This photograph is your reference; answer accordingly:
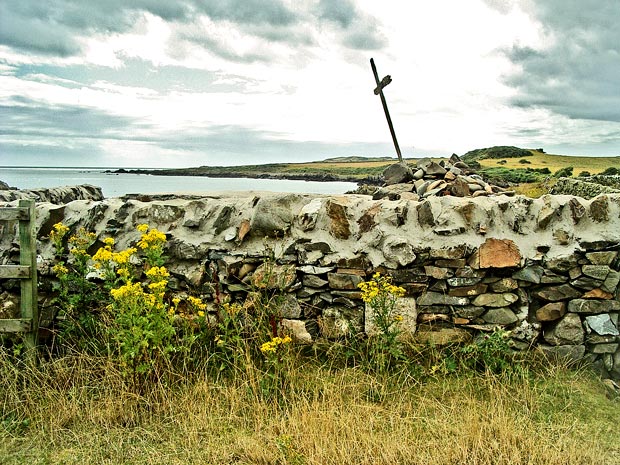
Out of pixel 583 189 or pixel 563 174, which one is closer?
pixel 583 189

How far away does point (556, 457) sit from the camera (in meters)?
3.37

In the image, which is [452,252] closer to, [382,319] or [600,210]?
[382,319]

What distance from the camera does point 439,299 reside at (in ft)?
16.5

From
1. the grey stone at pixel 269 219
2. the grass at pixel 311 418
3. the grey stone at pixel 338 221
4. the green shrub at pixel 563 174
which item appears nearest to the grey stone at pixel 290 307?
the grass at pixel 311 418

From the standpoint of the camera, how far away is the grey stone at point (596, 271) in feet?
16.1

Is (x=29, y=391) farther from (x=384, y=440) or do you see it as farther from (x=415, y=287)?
(x=415, y=287)

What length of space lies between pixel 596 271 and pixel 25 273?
5432 mm

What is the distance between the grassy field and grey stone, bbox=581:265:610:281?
69.2 feet

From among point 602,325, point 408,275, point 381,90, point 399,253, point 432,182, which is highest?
point 381,90

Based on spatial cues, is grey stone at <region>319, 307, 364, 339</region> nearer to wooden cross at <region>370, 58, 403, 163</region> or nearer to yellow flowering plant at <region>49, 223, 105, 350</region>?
yellow flowering plant at <region>49, 223, 105, 350</region>

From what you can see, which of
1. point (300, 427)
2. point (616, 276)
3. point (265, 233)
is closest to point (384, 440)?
point (300, 427)

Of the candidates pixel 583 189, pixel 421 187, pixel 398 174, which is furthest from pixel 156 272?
pixel 583 189

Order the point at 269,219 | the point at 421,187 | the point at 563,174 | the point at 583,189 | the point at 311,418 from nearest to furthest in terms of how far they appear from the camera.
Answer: the point at 311,418 < the point at 269,219 < the point at 421,187 < the point at 583,189 < the point at 563,174

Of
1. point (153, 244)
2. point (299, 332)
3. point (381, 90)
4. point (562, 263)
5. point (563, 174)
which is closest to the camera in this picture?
point (153, 244)
